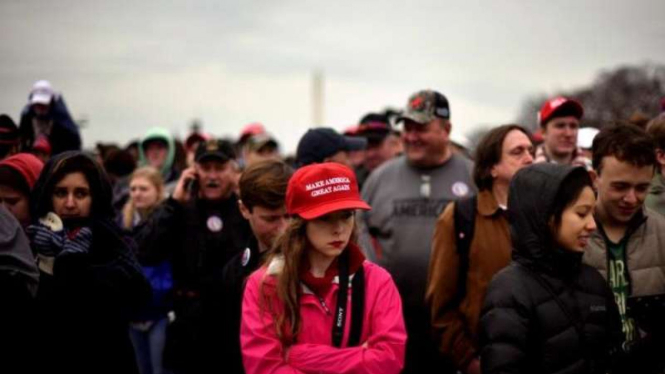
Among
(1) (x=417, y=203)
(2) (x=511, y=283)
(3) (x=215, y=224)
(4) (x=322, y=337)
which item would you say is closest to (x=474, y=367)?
(2) (x=511, y=283)

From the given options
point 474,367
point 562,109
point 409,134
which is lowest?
point 474,367

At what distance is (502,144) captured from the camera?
16.9 ft

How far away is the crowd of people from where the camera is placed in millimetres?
3734

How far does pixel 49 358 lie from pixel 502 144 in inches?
124

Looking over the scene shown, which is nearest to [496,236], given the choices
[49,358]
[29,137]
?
[49,358]

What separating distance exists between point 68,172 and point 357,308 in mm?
2097

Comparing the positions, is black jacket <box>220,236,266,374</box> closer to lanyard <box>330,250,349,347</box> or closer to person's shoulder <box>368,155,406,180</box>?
lanyard <box>330,250,349,347</box>

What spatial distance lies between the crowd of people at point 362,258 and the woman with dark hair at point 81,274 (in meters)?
0.01

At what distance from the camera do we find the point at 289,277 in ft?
12.5

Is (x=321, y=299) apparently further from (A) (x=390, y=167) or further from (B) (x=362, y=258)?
(A) (x=390, y=167)

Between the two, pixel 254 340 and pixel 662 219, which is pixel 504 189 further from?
pixel 254 340

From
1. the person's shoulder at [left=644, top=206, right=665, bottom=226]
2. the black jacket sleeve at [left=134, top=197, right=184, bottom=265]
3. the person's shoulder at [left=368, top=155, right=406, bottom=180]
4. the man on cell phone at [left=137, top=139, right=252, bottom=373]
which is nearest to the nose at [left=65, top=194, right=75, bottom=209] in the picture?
the man on cell phone at [left=137, top=139, right=252, bottom=373]

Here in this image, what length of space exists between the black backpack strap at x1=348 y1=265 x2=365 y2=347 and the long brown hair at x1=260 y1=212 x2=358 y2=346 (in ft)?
0.88

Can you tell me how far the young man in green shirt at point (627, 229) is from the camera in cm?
424
